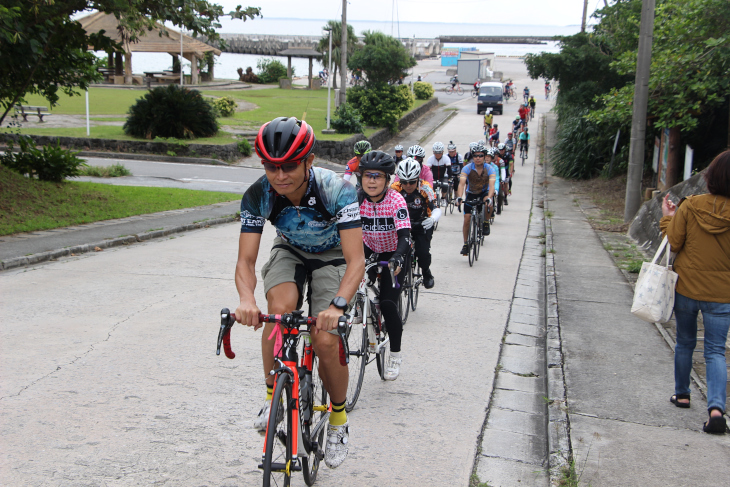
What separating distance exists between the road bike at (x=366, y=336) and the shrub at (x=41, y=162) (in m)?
11.4

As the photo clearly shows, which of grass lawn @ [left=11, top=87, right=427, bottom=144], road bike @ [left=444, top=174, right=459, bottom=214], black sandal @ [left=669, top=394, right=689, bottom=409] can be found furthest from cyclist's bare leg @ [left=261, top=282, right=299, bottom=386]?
grass lawn @ [left=11, top=87, right=427, bottom=144]

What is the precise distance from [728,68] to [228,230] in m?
10.3

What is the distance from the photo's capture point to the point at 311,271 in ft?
12.2

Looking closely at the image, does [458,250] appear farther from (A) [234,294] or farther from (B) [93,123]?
(B) [93,123]

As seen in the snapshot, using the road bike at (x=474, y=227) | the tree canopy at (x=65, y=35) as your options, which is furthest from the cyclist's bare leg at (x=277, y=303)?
the tree canopy at (x=65, y=35)

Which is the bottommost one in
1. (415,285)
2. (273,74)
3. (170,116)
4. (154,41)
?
(415,285)

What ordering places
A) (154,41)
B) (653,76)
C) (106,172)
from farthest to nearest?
(154,41)
(106,172)
(653,76)

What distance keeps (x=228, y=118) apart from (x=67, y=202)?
21.5 metres

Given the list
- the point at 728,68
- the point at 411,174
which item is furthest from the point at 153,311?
the point at 728,68

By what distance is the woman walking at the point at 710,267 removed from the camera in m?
4.49

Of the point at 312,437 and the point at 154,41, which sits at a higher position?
the point at 154,41

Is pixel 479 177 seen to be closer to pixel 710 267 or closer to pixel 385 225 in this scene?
pixel 385 225

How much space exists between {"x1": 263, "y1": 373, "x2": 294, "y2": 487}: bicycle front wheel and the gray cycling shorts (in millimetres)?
581

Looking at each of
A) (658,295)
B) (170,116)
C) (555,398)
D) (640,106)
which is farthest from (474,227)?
(170,116)
